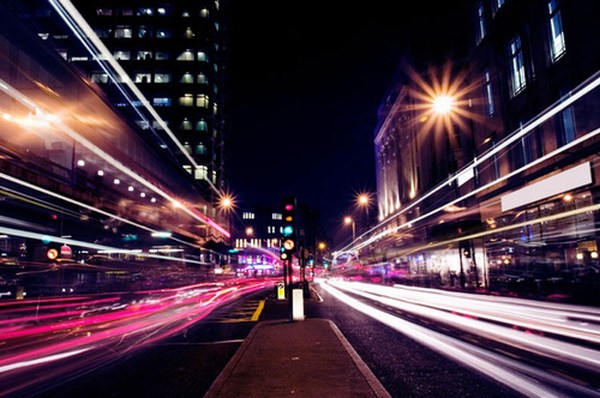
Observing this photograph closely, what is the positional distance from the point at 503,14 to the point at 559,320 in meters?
24.7

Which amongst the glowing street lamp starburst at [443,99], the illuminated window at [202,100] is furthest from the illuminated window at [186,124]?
A: the glowing street lamp starburst at [443,99]

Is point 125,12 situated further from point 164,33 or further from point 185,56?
point 185,56

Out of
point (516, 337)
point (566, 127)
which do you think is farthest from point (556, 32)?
point (516, 337)

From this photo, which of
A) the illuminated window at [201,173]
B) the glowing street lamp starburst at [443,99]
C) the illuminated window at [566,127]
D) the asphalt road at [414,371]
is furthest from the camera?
the illuminated window at [201,173]

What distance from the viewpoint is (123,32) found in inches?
2911

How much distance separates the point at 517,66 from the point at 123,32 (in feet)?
213

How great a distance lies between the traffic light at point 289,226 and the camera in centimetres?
1383

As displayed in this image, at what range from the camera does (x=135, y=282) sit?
2766 centimetres

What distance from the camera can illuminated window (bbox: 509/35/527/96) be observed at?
28594mm

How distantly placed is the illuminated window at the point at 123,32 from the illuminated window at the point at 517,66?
63.0m

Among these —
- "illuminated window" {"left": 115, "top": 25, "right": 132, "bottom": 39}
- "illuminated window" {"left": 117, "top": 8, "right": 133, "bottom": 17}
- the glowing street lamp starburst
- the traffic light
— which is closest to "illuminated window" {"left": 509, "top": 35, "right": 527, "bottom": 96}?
the glowing street lamp starburst

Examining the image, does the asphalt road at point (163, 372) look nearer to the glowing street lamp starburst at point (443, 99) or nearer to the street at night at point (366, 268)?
the street at night at point (366, 268)

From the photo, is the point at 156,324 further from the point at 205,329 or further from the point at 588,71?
the point at 588,71

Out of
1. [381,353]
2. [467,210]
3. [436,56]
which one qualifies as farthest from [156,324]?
[436,56]
